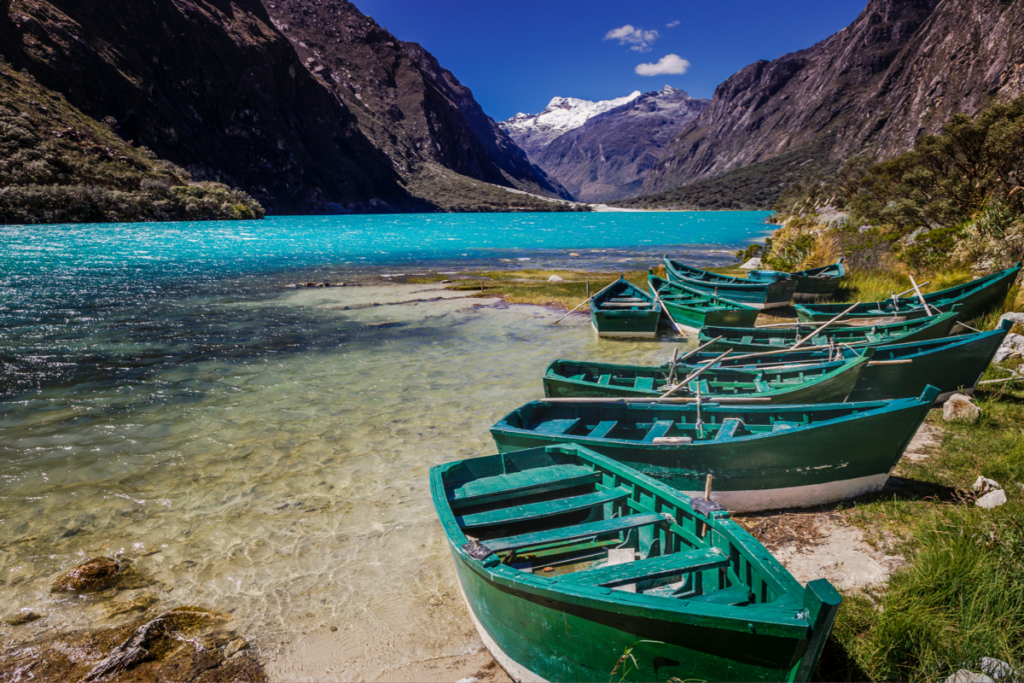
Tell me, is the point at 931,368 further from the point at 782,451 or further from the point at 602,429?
the point at 602,429

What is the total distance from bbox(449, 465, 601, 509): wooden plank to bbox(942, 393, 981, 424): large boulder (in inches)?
275

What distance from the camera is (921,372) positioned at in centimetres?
870

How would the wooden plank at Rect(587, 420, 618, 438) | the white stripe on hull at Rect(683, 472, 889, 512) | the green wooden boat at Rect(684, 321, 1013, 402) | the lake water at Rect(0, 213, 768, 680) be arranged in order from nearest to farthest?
the lake water at Rect(0, 213, 768, 680)
the white stripe on hull at Rect(683, 472, 889, 512)
the wooden plank at Rect(587, 420, 618, 438)
the green wooden boat at Rect(684, 321, 1013, 402)

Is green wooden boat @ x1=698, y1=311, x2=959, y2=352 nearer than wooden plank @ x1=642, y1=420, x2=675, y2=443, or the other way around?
wooden plank @ x1=642, y1=420, x2=675, y2=443

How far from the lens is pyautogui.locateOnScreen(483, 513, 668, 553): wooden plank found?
447 cm

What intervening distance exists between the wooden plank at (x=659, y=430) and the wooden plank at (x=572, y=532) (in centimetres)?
236

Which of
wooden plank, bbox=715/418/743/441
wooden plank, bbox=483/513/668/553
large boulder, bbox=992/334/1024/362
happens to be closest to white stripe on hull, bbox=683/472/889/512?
wooden plank, bbox=715/418/743/441

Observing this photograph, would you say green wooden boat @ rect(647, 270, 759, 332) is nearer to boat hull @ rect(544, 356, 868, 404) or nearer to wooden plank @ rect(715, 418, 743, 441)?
boat hull @ rect(544, 356, 868, 404)

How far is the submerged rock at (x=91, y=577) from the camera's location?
5.70 meters

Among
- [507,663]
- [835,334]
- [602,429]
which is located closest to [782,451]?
[602,429]

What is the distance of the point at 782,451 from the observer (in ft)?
19.5

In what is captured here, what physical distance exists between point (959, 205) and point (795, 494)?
21334 millimetres

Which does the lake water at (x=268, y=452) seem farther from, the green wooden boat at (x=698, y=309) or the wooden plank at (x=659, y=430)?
the wooden plank at (x=659, y=430)

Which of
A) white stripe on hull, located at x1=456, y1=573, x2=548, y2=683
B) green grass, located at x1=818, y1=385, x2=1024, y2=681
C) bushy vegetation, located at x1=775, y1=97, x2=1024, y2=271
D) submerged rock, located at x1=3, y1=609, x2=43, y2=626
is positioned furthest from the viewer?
bushy vegetation, located at x1=775, y1=97, x2=1024, y2=271
